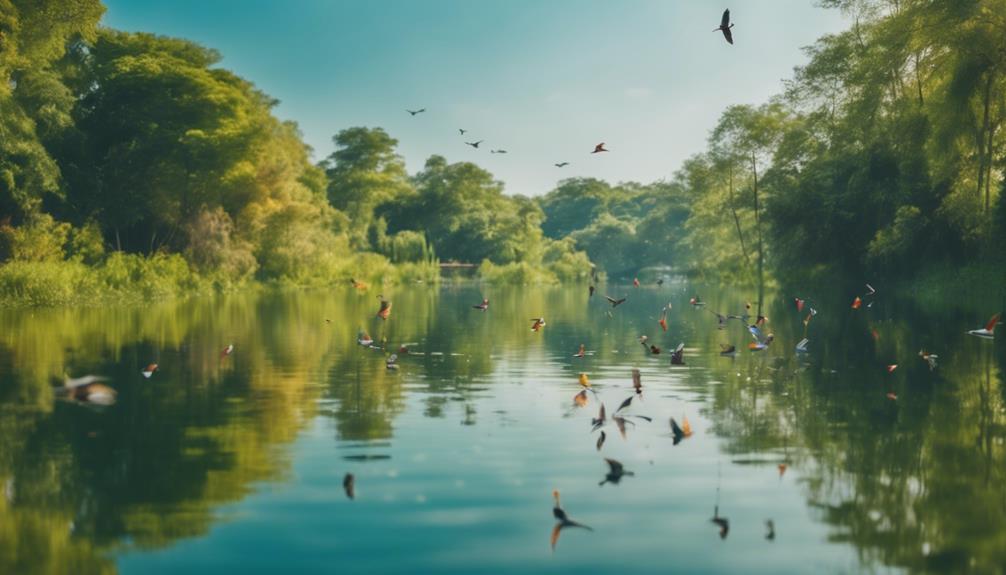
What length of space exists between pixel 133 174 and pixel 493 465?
151 ft

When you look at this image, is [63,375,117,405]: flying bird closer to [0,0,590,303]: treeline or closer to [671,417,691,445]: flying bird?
[671,417,691,445]: flying bird

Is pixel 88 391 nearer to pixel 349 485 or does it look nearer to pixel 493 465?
pixel 349 485

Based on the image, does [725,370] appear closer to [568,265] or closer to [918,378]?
[918,378]

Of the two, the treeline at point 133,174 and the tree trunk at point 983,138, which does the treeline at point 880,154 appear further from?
the treeline at point 133,174

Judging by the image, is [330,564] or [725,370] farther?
[725,370]

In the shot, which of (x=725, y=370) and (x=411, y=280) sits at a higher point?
(x=411, y=280)

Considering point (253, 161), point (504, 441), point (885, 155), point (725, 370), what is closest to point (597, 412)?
point (504, 441)

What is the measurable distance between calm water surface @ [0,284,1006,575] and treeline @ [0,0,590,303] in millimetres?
23927

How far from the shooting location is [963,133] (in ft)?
126

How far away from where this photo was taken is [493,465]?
8930 mm

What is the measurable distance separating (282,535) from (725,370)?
11638 millimetres

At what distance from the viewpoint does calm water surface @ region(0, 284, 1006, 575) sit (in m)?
6.33

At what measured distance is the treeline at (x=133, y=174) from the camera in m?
39.8

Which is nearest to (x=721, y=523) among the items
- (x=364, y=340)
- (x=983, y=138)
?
(x=364, y=340)
